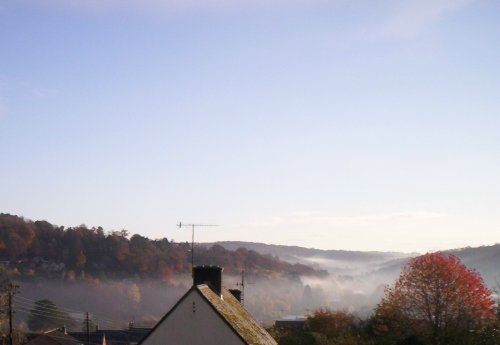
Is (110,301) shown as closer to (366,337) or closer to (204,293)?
(366,337)

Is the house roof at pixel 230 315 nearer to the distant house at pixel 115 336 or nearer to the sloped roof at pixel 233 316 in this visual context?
the sloped roof at pixel 233 316

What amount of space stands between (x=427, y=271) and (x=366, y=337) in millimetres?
10630

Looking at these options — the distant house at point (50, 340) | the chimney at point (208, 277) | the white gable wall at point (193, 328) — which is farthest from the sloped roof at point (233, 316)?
the distant house at point (50, 340)

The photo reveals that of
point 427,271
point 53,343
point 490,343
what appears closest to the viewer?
point 490,343

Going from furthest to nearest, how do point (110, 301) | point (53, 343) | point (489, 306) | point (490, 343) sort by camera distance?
1. point (110, 301)
2. point (53, 343)
3. point (489, 306)
4. point (490, 343)

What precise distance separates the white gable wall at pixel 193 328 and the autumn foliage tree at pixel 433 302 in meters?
23.7

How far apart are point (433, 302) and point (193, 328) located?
32960 mm

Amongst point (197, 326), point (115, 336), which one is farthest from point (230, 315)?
point (115, 336)

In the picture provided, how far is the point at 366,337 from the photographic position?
52.2 m

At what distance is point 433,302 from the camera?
56469mm

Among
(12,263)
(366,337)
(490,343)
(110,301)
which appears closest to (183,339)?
(490,343)

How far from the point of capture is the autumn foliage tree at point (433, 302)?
53188mm

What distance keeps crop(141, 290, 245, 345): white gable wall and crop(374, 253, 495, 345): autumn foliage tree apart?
2374 centimetres

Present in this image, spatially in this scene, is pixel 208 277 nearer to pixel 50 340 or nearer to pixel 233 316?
pixel 233 316
